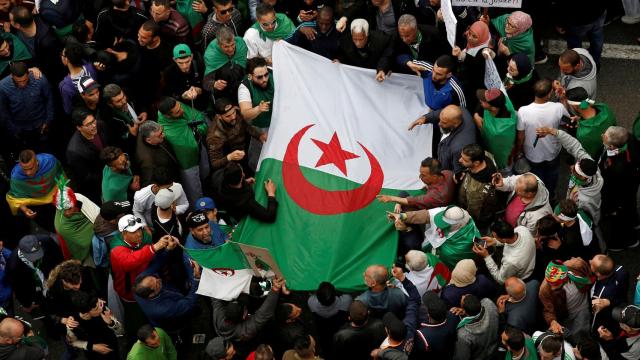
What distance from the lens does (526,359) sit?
7363 mm

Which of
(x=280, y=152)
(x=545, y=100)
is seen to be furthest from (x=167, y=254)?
(x=545, y=100)

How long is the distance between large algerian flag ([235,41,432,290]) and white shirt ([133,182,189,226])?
0.69 meters

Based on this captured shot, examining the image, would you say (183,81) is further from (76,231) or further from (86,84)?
(76,231)

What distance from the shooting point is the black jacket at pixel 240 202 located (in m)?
9.22

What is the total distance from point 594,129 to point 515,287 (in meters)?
2.32

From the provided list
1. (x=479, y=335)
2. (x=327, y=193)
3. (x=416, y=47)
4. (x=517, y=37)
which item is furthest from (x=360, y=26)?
(x=479, y=335)

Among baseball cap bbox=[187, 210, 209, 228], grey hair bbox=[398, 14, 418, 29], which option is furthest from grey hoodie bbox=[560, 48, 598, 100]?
baseball cap bbox=[187, 210, 209, 228]

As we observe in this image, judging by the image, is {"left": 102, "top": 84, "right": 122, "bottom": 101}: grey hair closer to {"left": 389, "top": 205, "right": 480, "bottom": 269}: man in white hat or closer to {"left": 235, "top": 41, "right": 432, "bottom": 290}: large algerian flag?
{"left": 235, "top": 41, "right": 432, "bottom": 290}: large algerian flag

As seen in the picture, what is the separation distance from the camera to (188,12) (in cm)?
1123

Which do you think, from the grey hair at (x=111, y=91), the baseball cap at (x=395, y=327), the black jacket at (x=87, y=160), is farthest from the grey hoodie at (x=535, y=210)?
the black jacket at (x=87, y=160)

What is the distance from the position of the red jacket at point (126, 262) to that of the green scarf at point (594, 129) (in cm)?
460

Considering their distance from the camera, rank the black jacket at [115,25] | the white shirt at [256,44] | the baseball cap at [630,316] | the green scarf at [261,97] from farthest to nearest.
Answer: the black jacket at [115,25], the white shirt at [256,44], the green scarf at [261,97], the baseball cap at [630,316]

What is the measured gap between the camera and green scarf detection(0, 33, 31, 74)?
10.6 meters

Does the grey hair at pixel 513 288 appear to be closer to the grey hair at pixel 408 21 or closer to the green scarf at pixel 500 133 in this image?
the green scarf at pixel 500 133
